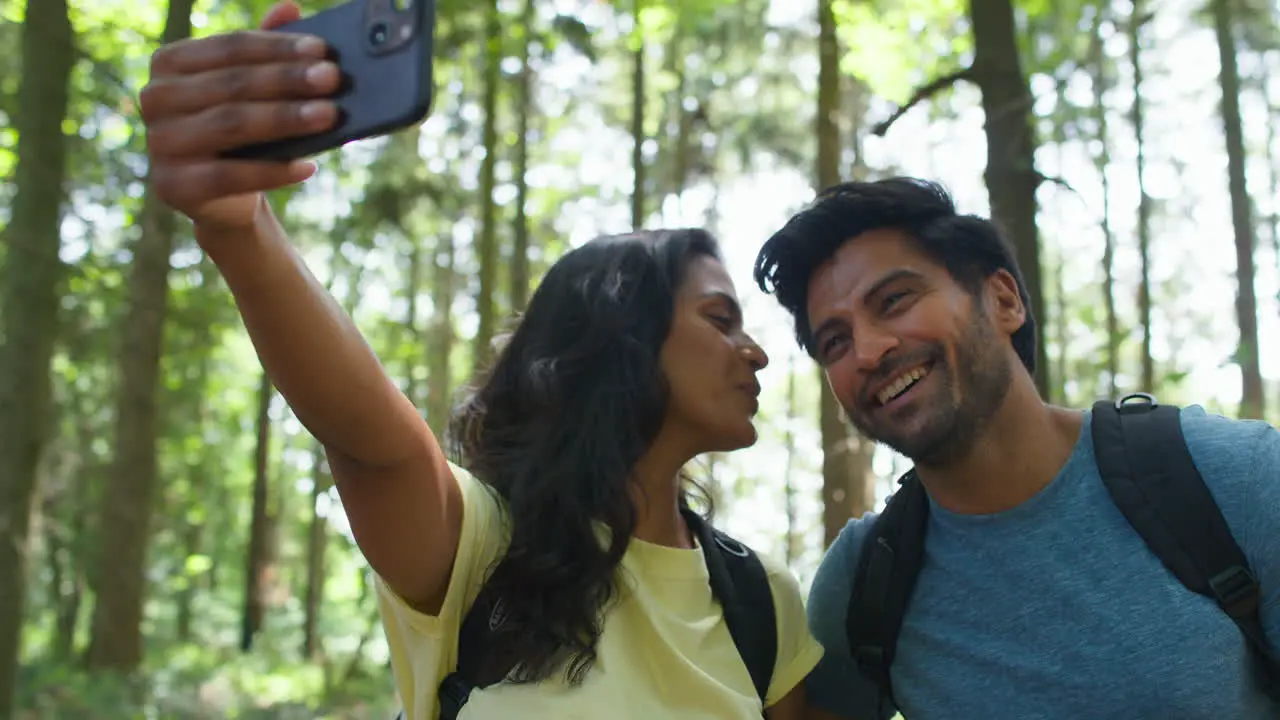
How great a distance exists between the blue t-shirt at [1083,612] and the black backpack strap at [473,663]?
4.19 feet

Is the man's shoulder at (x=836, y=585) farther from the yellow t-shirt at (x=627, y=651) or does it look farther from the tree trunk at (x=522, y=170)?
the tree trunk at (x=522, y=170)

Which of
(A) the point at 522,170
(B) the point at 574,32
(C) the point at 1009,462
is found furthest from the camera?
(A) the point at 522,170

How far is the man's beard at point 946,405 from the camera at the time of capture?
→ 2.87 m

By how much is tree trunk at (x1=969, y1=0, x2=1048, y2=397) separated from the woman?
265cm

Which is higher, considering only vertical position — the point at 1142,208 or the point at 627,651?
the point at 1142,208

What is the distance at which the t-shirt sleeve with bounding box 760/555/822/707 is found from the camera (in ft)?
9.60

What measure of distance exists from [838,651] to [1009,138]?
130 inches

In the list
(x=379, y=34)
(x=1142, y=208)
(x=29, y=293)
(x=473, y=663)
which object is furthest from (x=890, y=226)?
(x=1142, y=208)

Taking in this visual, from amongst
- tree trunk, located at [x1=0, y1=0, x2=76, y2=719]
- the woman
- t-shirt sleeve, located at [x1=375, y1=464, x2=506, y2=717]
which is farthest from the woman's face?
tree trunk, located at [x1=0, y1=0, x2=76, y2=719]

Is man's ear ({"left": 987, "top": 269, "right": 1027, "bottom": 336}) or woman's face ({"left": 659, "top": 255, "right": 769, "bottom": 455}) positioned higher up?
man's ear ({"left": 987, "top": 269, "right": 1027, "bottom": 336})

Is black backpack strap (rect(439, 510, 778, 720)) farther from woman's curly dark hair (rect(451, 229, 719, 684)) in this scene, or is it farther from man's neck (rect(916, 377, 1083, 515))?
man's neck (rect(916, 377, 1083, 515))

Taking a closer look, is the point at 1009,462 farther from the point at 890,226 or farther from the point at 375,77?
the point at 375,77

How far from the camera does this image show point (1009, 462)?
296 centimetres

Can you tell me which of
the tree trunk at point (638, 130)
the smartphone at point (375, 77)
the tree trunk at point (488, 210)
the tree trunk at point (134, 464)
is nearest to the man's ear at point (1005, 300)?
the smartphone at point (375, 77)
